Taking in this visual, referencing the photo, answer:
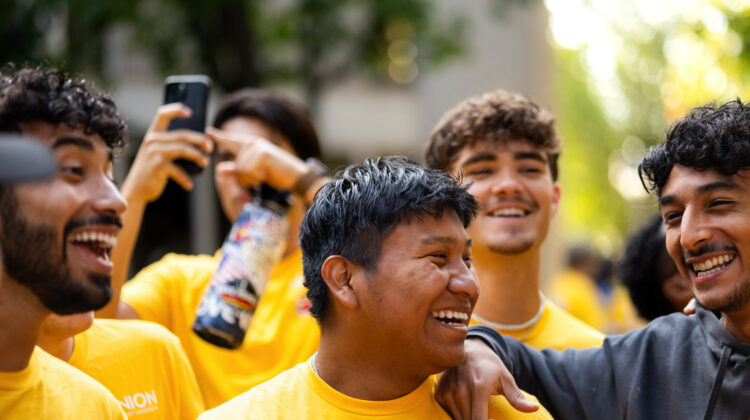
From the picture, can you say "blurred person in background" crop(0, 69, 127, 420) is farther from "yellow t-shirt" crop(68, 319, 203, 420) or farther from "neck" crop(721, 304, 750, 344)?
"neck" crop(721, 304, 750, 344)

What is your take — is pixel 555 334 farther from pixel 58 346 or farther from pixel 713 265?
pixel 58 346

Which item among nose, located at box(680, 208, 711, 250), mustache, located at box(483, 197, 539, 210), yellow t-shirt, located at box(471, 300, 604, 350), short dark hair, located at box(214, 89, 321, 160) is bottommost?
yellow t-shirt, located at box(471, 300, 604, 350)

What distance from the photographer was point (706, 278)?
119 inches

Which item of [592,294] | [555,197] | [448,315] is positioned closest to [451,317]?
[448,315]

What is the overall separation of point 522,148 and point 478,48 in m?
10.5

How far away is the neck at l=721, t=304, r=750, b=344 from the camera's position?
9.89 ft

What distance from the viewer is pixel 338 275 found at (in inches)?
115

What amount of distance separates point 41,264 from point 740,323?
7.43ft

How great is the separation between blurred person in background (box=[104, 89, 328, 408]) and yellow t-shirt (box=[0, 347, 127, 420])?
1.10 m

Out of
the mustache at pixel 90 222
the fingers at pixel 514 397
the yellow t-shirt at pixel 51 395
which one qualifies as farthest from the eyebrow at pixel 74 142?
the fingers at pixel 514 397

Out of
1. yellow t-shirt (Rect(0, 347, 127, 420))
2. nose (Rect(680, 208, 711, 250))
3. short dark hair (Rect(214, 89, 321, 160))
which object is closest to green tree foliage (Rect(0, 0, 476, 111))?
short dark hair (Rect(214, 89, 321, 160))

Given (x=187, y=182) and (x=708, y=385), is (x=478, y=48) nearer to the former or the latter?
(x=187, y=182)

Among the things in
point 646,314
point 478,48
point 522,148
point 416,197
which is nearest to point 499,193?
point 522,148

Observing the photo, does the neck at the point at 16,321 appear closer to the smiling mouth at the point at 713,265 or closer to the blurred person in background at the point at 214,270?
the blurred person in background at the point at 214,270
